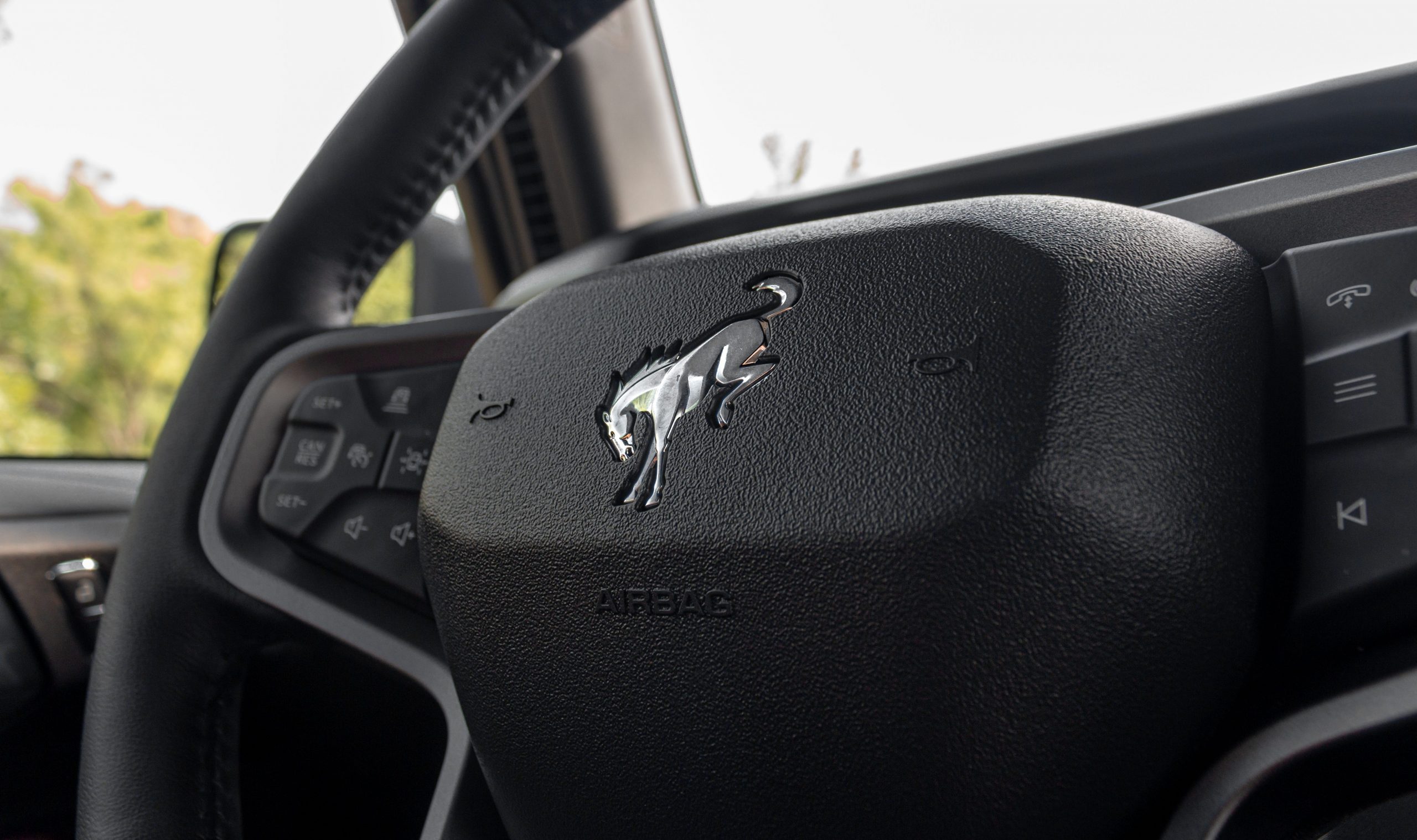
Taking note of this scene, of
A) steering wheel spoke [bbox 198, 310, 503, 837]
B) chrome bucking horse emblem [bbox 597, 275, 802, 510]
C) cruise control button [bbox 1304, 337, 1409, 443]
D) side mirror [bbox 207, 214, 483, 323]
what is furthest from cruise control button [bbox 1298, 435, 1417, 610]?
side mirror [bbox 207, 214, 483, 323]

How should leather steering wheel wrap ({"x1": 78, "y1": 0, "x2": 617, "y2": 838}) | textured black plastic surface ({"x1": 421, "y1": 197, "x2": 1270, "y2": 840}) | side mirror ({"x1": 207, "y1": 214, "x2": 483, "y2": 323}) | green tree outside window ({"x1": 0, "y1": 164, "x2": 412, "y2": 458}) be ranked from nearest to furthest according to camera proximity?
1. textured black plastic surface ({"x1": 421, "y1": 197, "x2": 1270, "y2": 840})
2. leather steering wheel wrap ({"x1": 78, "y1": 0, "x2": 617, "y2": 838})
3. side mirror ({"x1": 207, "y1": 214, "x2": 483, "y2": 323})
4. green tree outside window ({"x1": 0, "y1": 164, "x2": 412, "y2": 458})

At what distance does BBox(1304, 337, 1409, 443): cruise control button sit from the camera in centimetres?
49

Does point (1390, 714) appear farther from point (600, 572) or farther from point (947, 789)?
point (600, 572)

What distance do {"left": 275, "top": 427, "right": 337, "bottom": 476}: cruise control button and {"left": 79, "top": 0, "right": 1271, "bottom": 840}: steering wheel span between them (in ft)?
0.67

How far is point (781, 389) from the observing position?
0.55 metres

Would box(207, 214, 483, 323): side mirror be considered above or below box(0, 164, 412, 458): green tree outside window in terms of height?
above

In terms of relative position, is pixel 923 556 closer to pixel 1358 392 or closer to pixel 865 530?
pixel 865 530

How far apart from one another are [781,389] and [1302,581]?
27 centimetres

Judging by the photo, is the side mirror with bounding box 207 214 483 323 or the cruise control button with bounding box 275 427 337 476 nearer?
the cruise control button with bounding box 275 427 337 476

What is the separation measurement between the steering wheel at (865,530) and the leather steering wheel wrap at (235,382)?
8.6 inches

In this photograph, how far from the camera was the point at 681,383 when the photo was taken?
0.59 metres

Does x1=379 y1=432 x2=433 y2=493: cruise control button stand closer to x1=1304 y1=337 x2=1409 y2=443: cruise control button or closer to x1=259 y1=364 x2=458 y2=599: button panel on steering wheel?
x1=259 y1=364 x2=458 y2=599: button panel on steering wheel

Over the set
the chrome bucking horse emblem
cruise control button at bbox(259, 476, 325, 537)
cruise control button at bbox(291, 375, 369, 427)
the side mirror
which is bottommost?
the side mirror

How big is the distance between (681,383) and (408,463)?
314 millimetres
